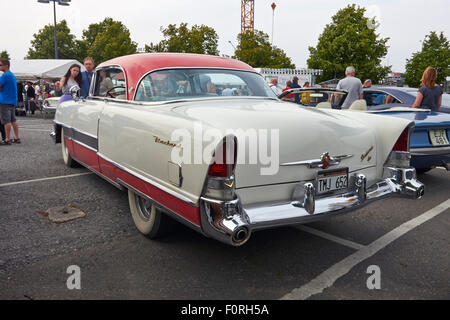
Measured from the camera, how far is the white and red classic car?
240 centimetres

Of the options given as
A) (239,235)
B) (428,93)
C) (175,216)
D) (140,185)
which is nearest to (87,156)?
(140,185)

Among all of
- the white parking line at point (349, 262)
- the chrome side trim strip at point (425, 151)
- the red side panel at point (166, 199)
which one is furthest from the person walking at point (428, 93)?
the red side panel at point (166, 199)

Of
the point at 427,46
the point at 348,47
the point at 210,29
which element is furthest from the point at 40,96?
the point at 427,46

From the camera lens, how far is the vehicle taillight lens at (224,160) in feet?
7.67

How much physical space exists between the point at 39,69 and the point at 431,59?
36.1 meters

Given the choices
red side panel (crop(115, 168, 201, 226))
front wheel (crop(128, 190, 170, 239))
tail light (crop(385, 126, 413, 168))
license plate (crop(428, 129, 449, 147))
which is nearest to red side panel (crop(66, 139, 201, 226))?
red side panel (crop(115, 168, 201, 226))

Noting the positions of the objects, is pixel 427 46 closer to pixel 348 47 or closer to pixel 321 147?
pixel 348 47

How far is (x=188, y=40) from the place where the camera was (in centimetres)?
3797

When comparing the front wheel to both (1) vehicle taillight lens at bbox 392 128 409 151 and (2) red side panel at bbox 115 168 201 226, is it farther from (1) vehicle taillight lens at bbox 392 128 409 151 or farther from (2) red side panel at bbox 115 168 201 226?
(1) vehicle taillight lens at bbox 392 128 409 151

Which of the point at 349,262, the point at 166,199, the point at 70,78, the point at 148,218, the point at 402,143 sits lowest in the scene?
the point at 349,262

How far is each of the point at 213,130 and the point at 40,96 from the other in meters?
20.3

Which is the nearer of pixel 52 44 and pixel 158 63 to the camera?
pixel 158 63

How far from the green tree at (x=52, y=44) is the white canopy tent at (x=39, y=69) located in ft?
148

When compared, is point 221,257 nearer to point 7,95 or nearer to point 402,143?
A: point 402,143
